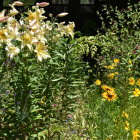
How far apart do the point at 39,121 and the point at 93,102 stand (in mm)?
1662

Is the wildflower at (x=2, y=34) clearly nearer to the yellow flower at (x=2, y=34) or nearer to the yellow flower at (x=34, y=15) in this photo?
the yellow flower at (x=2, y=34)

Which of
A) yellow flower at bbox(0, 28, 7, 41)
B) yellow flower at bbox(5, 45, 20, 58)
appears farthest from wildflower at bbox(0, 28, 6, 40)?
yellow flower at bbox(5, 45, 20, 58)

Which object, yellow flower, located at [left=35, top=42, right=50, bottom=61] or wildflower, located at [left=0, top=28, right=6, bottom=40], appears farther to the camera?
wildflower, located at [left=0, top=28, right=6, bottom=40]

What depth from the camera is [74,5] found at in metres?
10.5

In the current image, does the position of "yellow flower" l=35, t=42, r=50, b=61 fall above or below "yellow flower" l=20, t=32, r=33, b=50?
below

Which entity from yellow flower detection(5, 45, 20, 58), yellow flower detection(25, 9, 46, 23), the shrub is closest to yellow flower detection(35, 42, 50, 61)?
the shrub

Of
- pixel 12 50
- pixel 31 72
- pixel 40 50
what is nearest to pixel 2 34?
pixel 12 50

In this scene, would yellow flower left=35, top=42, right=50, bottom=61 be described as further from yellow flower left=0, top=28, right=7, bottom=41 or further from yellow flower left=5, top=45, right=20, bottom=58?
yellow flower left=0, top=28, right=7, bottom=41

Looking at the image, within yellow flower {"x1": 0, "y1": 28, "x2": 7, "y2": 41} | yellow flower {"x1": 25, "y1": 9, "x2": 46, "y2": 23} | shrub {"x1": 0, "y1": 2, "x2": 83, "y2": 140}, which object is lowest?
shrub {"x1": 0, "y1": 2, "x2": 83, "y2": 140}

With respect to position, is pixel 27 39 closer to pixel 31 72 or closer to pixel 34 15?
pixel 34 15

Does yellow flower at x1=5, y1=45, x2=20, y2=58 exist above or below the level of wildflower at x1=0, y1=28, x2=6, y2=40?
below

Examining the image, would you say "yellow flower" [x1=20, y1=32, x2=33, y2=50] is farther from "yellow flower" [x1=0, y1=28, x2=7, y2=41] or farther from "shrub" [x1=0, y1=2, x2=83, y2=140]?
"yellow flower" [x1=0, y1=28, x2=7, y2=41]

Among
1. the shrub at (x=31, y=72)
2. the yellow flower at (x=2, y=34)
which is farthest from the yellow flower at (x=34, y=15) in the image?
the yellow flower at (x=2, y=34)

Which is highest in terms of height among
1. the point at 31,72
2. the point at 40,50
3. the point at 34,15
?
the point at 34,15
